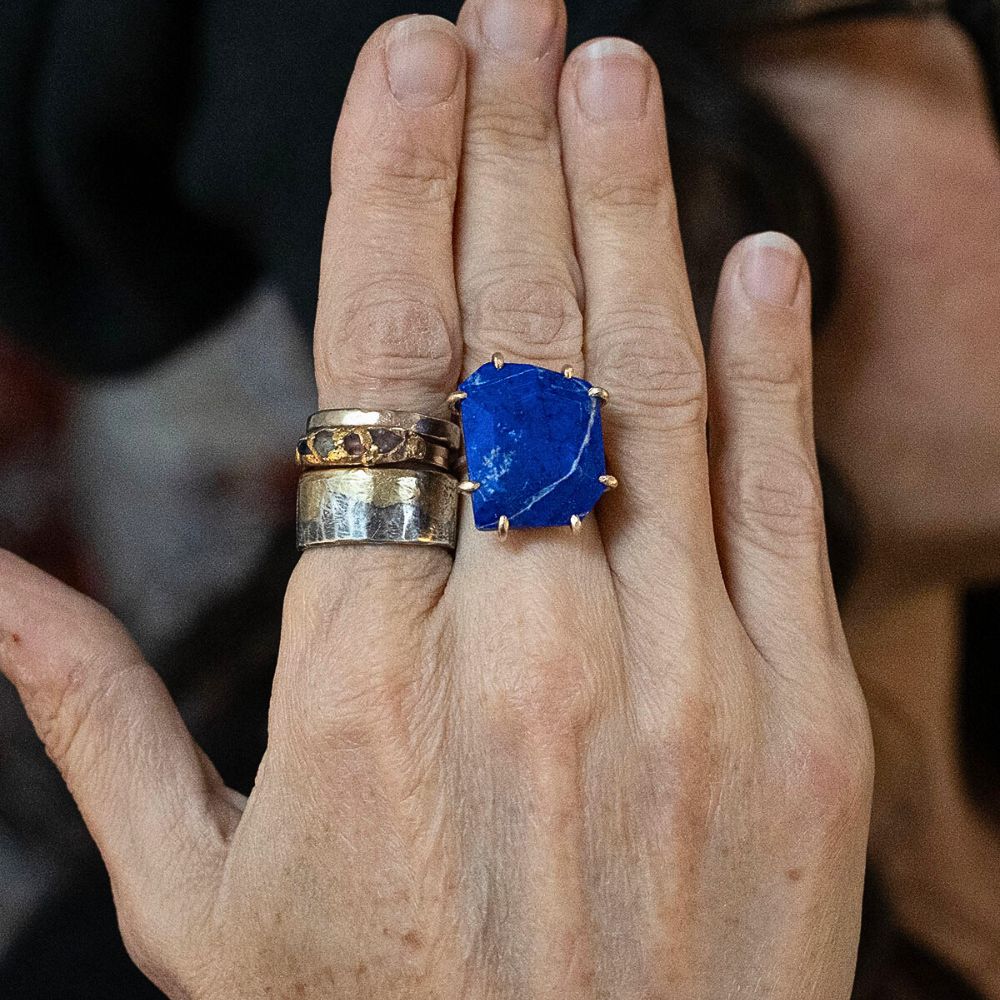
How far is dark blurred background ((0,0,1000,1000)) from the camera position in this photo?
1.04 meters

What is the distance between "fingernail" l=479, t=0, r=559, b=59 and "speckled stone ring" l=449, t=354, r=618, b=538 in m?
0.30

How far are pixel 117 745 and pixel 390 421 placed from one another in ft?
1.20

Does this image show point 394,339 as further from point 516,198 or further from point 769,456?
point 769,456

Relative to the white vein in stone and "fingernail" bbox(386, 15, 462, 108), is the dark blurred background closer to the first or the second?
"fingernail" bbox(386, 15, 462, 108)

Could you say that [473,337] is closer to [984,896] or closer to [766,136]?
[766,136]

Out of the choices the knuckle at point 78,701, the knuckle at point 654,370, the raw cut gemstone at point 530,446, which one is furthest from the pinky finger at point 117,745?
the knuckle at point 654,370

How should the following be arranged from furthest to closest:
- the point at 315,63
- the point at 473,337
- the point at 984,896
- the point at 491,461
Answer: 1. the point at 984,896
2. the point at 315,63
3. the point at 473,337
4. the point at 491,461

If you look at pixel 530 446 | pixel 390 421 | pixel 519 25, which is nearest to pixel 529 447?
pixel 530 446

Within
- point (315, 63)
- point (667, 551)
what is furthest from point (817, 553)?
point (315, 63)

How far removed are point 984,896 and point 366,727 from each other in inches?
31.0

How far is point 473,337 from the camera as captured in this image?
87cm

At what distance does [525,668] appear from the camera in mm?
804

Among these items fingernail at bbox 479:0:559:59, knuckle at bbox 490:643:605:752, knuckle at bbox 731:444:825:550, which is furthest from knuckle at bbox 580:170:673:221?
knuckle at bbox 490:643:605:752

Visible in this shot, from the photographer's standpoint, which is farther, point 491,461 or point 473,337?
point 473,337
